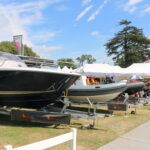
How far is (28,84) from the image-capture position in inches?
286

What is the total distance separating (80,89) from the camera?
10.4 m

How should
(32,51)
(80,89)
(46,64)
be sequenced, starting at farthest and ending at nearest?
(32,51) → (80,89) → (46,64)

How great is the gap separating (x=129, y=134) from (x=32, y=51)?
59340 millimetres

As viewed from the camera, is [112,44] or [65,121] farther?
[112,44]

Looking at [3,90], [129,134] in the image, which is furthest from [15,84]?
[129,134]

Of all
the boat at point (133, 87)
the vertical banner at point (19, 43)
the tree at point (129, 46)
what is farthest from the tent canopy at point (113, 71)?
the tree at point (129, 46)

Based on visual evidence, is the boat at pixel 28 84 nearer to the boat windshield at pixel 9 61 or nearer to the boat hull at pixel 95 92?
the boat windshield at pixel 9 61

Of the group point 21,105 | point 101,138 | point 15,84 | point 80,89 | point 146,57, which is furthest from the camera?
point 146,57

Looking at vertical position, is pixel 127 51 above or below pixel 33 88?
above

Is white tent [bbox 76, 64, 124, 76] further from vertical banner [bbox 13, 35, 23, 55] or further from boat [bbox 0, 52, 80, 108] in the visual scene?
boat [bbox 0, 52, 80, 108]

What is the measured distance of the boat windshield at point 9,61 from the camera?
25.9 feet

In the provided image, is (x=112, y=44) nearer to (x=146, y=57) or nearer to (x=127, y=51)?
(x=127, y=51)

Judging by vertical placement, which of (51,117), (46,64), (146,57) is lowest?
(51,117)

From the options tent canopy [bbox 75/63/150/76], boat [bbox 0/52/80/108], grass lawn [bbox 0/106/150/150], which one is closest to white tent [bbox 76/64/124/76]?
tent canopy [bbox 75/63/150/76]
